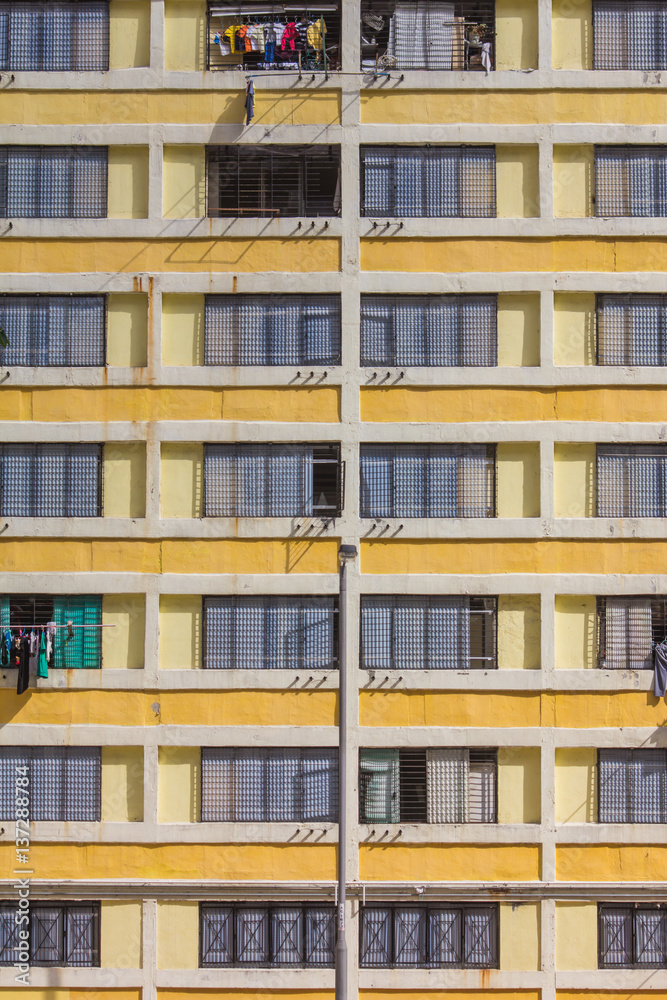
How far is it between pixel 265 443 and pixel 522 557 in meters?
6.01

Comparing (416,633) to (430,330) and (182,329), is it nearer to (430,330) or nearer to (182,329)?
(430,330)

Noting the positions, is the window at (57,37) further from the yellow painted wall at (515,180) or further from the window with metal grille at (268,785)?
the window with metal grille at (268,785)

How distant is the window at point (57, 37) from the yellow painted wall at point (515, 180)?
29.5 feet

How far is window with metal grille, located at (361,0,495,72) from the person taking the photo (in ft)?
58.5

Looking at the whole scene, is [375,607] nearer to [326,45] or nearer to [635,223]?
[635,223]

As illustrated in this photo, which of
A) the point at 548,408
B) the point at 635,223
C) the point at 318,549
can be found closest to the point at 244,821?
the point at 318,549

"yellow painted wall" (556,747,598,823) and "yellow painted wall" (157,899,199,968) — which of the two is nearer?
"yellow painted wall" (157,899,199,968)

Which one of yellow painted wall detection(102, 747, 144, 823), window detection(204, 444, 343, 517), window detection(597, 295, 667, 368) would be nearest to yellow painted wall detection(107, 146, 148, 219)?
window detection(204, 444, 343, 517)

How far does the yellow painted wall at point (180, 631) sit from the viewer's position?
17.3 metres

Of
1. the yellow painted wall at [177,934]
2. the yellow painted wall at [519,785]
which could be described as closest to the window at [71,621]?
the yellow painted wall at [177,934]

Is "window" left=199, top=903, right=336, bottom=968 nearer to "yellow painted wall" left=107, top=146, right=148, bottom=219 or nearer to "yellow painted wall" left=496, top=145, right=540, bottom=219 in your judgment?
"yellow painted wall" left=107, top=146, right=148, bottom=219

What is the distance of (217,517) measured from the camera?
17.3 m

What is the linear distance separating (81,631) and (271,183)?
10641 millimetres

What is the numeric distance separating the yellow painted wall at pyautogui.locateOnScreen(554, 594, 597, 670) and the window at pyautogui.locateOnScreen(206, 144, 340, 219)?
9.98 m
